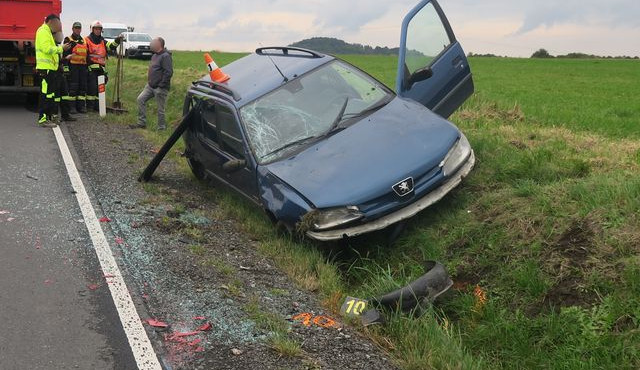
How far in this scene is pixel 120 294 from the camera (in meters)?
4.39

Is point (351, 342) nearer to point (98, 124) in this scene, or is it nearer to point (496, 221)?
point (496, 221)

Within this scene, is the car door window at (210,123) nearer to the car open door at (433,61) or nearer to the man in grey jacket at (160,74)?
the car open door at (433,61)

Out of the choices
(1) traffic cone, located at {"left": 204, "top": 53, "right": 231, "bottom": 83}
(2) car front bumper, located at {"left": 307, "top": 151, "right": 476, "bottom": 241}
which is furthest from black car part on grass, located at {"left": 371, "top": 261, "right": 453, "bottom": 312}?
(1) traffic cone, located at {"left": 204, "top": 53, "right": 231, "bottom": 83}

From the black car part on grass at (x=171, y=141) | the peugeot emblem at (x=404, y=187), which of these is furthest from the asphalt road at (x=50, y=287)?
the peugeot emblem at (x=404, y=187)

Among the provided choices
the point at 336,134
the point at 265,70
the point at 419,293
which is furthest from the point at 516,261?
the point at 265,70

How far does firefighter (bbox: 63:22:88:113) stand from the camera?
12961 mm

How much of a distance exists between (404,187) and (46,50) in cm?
899

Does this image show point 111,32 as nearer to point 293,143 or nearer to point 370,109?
point 370,109

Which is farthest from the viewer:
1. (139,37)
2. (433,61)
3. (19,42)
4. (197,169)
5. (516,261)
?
(139,37)

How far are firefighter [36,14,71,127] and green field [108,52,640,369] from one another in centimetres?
603

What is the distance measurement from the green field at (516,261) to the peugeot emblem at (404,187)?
25.7 inches

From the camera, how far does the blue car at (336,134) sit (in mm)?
5109

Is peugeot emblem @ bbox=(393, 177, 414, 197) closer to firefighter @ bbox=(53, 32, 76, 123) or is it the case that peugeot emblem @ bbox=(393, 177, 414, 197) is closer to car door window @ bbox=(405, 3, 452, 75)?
car door window @ bbox=(405, 3, 452, 75)

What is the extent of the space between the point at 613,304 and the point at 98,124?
403 inches
